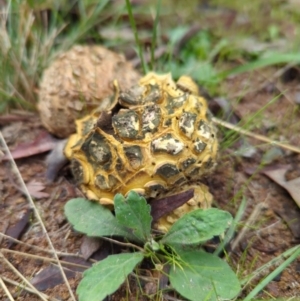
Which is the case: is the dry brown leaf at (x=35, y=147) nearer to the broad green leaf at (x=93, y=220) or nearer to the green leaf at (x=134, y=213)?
the broad green leaf at (x=93, y=220)

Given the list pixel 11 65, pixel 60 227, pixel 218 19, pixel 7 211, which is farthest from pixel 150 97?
pixel 218 19

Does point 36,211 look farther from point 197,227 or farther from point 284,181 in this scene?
point 284,181

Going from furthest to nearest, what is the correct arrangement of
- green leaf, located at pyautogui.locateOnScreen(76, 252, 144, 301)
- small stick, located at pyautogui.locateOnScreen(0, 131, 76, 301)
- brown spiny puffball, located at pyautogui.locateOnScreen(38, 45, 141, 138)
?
brown spiny puffball, located at pyautogui.locateOnScreen(38, 45, 141, 138), small stick, located at pyautogui.locateOnScreen(0, 131, 76, 301), green leaf, located at pyautogui.locateOnScreen(76, 252, 144, 301)

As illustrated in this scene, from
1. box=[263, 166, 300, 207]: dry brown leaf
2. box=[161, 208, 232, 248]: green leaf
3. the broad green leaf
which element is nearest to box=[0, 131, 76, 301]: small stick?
the broad green leaf

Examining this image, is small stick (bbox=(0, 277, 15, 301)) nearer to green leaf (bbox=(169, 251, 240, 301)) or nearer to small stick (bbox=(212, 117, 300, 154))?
green leaf (bbox=(169, 251, 240, 301))

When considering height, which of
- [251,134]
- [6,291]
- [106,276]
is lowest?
[6,291]

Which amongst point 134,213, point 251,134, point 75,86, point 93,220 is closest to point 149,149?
point 134,213
